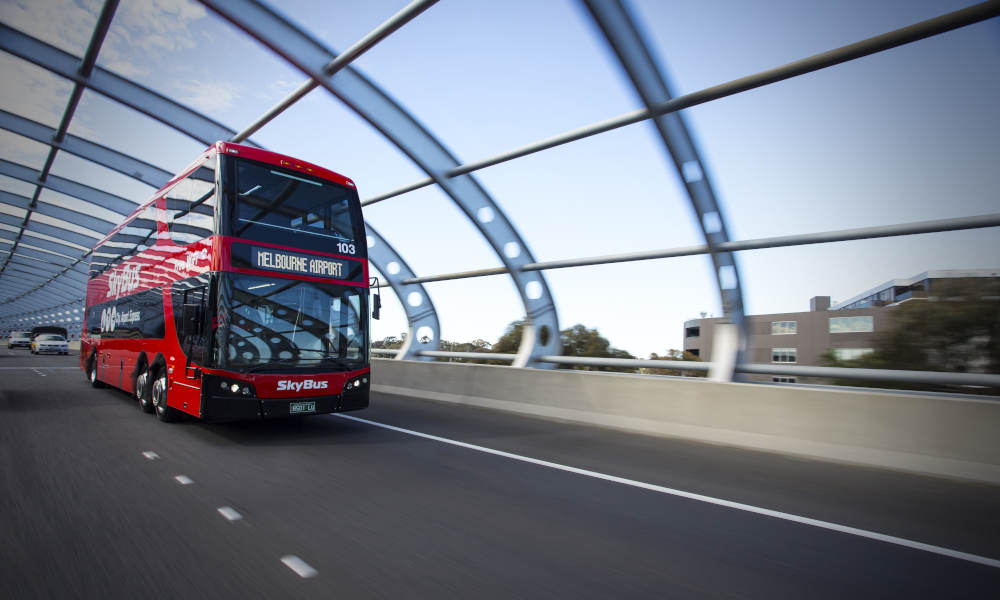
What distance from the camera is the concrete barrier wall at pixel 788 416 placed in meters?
5.59

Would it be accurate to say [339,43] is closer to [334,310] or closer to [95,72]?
[334,310]

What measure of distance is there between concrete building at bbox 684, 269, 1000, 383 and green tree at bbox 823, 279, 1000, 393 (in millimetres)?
121

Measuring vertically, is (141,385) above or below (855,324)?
below

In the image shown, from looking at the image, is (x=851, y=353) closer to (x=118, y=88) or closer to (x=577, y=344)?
(x=577, y=344)

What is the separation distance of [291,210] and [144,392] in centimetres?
442

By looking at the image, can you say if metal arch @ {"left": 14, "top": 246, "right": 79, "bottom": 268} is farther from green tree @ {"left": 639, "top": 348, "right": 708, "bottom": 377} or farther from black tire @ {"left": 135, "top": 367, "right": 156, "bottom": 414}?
green tree @ {"left": 639, "top": 348, "right": 708, "bottom": 377}

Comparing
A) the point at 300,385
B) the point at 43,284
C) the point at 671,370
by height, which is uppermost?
the point at 43,284

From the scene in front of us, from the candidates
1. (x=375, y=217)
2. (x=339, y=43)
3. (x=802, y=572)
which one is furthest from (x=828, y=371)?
(x=375, y=217)

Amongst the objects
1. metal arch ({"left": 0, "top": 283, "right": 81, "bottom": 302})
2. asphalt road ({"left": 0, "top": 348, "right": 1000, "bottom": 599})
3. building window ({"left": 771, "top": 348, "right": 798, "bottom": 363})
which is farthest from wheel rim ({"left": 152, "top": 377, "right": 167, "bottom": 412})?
metal arch ({"left": 0, "top": 283, "right": 81, "bottom": 302})

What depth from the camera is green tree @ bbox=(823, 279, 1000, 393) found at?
7363mm

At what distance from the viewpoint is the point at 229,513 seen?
3984 millimetres

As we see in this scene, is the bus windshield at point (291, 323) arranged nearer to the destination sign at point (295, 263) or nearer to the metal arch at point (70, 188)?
the destination sign at point (295, 263)

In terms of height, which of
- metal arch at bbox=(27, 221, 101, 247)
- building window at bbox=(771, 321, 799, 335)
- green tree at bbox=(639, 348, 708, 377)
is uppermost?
metal arch at bbox=(27, 221, 101, 247)

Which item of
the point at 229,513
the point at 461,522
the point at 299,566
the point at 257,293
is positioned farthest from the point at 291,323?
the point at 299,566
